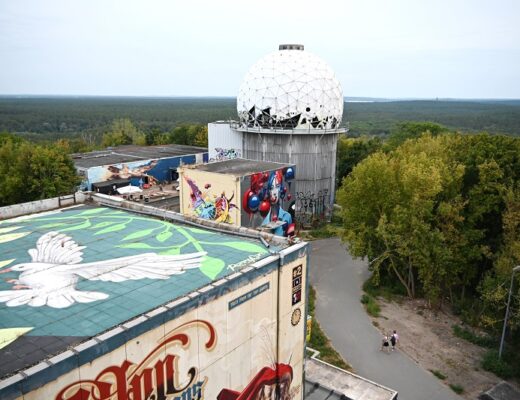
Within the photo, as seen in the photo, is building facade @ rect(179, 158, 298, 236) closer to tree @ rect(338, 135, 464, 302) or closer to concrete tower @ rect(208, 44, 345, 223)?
concrete tower @ rect(208, 44, 345, 223)

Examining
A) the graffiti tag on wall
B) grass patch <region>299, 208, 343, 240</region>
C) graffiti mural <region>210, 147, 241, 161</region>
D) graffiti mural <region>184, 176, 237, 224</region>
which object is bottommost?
grass patch <region>299, 208, 343, 240</region>

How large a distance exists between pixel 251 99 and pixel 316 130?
Answer: 6.21 m

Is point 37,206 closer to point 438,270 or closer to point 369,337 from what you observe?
point 369,337

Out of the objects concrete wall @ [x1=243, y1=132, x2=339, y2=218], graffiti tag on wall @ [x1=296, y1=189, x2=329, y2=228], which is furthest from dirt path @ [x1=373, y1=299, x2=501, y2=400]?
concrete wall @ [x1=243, y1=132, x2=339, y2=218]

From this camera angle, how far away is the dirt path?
17688 millimetres

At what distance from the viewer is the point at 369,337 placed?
2067cm

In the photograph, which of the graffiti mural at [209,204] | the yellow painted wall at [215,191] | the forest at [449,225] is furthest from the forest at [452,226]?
the graffiti mural at [209,204]

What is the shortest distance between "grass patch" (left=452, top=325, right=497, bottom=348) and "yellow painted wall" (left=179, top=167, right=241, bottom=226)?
13757 millimetres

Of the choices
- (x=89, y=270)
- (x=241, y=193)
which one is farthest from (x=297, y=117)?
(x=89, y=270)

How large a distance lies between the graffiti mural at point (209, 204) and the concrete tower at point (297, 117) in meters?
9.57

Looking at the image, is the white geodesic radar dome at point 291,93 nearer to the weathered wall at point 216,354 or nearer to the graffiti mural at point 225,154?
the graffiti mural at point 225,154

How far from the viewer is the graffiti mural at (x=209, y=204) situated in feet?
91.3

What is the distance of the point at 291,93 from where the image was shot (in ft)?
116

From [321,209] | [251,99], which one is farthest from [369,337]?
[251,99]
